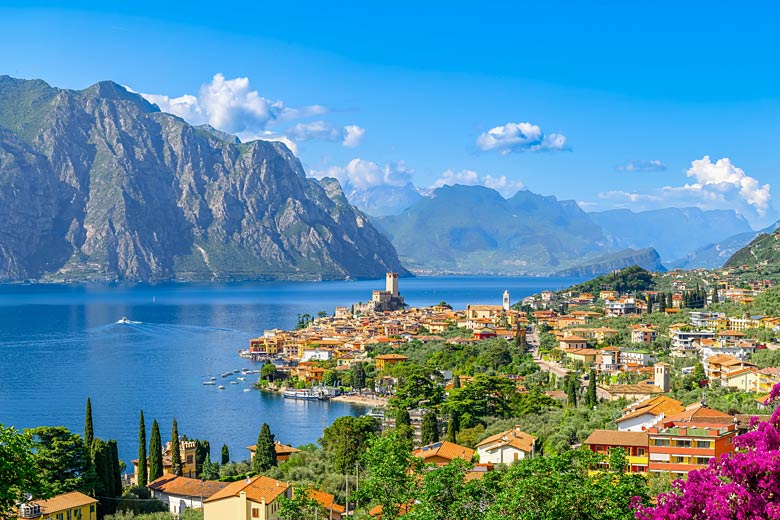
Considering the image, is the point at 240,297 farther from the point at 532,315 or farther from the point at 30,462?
the point at 30,462

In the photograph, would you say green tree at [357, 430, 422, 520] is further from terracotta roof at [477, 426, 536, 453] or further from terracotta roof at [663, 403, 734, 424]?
terracotta roof at [663, 403, 734, 424]

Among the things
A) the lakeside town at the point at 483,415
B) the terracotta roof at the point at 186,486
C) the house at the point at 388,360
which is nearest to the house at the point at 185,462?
the lakeside town at the point at 483,415

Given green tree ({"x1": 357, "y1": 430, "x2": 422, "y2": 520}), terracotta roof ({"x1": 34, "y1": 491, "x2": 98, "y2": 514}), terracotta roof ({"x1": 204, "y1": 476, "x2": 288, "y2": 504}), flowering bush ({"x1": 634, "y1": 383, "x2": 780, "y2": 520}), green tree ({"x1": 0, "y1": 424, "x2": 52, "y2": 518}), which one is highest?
flowering bush ({"x1": 634, "y1": 383, "x2": 780, "y2": 520})

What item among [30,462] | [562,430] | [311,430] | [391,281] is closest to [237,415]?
[311,430]

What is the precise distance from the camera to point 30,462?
1020 centimetres

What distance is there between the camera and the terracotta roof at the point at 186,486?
25.2 m

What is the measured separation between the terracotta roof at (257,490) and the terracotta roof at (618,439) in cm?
839

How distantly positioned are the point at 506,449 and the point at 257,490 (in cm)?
853

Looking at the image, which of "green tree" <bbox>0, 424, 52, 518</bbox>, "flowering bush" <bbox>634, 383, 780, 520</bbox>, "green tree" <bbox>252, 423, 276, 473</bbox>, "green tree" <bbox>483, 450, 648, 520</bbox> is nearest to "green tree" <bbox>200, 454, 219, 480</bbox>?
"green tree" <bbox>252, 423, 276, 473</bbox>

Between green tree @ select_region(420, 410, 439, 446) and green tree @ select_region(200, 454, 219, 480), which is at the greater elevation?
green tree @ select_region(420, 410, 439, 446)

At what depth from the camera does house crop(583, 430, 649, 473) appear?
2252cm

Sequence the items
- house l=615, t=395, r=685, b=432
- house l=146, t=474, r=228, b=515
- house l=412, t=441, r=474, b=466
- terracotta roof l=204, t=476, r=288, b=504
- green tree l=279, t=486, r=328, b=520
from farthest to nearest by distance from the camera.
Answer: house l=615, t=395, r=685, b=432 < house l=412, t=441, r=474, b=466 < house l=146, t=474, r=228, b=515 < terracotta roof l=204, t=476, r=288, b=504 < green tree l=279, t=486, r=328, b=520

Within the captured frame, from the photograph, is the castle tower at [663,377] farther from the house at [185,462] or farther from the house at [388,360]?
the house at [388,360]

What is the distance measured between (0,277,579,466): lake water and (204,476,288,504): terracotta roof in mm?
14806
